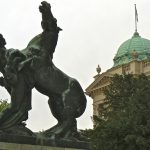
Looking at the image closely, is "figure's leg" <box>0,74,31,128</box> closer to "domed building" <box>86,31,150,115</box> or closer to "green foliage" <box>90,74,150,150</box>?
"green foliage" <box>90,74,150,150</box>

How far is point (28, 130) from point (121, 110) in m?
24.4

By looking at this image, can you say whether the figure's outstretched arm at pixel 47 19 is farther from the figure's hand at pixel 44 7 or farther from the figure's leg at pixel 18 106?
the figure's leg at pixel 18 106

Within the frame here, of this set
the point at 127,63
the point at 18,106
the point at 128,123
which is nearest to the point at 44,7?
the point at 18,106

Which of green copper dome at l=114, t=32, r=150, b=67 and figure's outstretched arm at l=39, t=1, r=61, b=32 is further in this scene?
green copper dome at l=114, t=32, r=150, b=67

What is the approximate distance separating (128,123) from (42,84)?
65.4 ft

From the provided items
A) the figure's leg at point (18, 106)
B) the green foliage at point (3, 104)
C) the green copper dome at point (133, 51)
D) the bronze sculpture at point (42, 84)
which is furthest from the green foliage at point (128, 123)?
the green copper dome at point (133, 51)

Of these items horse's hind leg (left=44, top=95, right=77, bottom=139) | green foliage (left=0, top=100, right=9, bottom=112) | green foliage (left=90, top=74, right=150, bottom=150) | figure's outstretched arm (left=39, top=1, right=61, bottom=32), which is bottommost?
horse's hind leg (left=44, top=95, right=77, bottom=139)

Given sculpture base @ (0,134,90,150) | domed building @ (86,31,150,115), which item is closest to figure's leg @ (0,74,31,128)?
sculpture base @ (0,134,90,150)

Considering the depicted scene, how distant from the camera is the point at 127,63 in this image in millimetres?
58656

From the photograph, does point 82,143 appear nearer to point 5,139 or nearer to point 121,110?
point 5,139

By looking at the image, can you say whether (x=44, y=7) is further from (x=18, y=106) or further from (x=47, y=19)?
(x=18, y=106)

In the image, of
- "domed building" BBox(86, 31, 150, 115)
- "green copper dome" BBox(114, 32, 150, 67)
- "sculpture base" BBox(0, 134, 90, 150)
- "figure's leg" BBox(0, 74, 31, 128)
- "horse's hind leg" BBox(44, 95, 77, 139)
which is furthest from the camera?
"green copper dome" BBox(114, 32, 150, 67)

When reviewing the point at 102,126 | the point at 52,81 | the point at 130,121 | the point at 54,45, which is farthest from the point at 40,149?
the point at 102,126

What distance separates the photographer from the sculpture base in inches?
463
